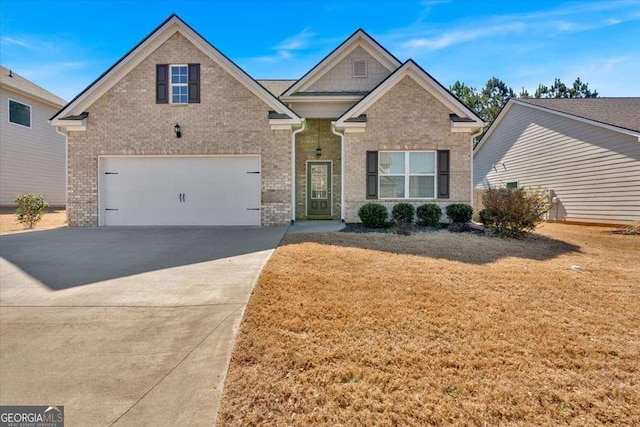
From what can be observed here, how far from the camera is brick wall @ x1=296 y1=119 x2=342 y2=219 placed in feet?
44.3

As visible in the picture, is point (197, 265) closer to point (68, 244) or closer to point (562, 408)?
point (68, 244)

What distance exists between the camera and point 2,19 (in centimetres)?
1243

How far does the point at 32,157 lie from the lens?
18938 mm

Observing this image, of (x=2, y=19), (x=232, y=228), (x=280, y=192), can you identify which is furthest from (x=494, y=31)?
(x=2, y=19)

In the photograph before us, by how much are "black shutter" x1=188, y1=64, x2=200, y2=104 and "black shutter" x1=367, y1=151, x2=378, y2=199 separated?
6.41 metres

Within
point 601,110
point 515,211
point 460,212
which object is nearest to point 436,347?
point 515,211

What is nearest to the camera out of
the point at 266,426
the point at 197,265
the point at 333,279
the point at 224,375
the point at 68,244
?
the point at 266,426

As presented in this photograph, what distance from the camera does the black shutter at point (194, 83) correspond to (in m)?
11.3

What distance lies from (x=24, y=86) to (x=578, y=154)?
98.9 feet

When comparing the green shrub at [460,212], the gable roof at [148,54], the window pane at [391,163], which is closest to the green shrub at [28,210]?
the gable roof at [148,54]

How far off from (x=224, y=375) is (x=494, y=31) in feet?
48.0

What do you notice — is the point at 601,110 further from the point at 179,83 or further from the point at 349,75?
the point at 179,83

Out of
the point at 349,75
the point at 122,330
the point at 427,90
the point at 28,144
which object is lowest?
the point at 122,330

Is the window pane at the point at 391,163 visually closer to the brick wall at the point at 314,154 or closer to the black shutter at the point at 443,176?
the black shutter at the point at 443,176
